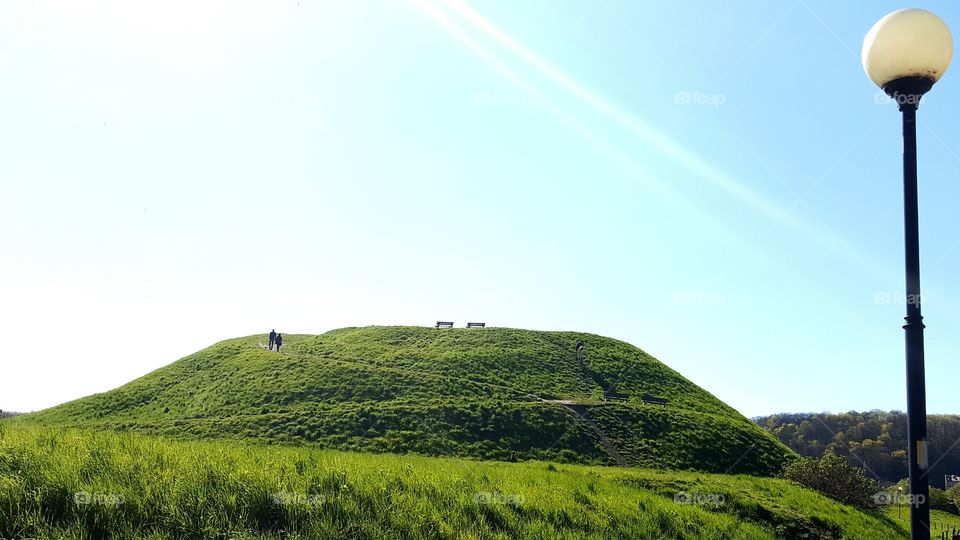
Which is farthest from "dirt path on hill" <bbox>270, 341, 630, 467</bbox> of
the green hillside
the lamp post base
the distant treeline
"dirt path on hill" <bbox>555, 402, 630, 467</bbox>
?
the distant treeline

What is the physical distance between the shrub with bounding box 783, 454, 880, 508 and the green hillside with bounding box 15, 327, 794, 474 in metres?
5.71

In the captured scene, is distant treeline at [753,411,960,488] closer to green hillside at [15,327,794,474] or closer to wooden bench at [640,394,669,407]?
wooden bench at [640,394,669,407]

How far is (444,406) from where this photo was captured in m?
43.8

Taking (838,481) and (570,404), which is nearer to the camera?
(838,481)

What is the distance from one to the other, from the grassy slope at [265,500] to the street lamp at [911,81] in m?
6.56

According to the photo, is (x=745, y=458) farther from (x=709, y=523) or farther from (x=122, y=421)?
(x=122, y=421)

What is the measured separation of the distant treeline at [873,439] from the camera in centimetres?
10525

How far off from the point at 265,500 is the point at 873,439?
137142 mm

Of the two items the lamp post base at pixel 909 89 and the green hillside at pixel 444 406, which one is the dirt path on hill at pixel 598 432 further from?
the lamp post base at pixel 909 89

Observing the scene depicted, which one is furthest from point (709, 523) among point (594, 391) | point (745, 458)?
point (594, 391)

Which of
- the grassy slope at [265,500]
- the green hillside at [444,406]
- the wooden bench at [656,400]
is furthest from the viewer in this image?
the wooden bench at [656,400]

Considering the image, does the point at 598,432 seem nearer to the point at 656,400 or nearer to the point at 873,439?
the point at 656,400

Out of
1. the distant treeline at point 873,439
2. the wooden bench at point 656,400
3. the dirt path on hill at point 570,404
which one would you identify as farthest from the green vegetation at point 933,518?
the distant treeline at point 873,439

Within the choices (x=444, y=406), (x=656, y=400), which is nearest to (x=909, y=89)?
(x=444, y=406)
